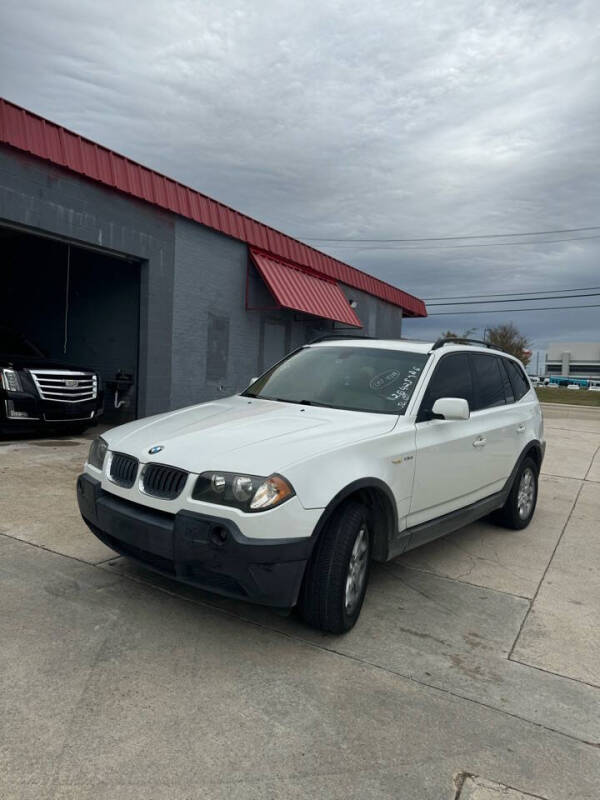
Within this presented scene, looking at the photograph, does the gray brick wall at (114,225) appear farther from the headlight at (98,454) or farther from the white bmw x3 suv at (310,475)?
the headlight at (98,454)

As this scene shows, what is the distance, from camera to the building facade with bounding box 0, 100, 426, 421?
8.96 meters

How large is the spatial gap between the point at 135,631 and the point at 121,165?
8884 mm

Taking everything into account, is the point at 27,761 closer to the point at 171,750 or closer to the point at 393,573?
the point at 171,750

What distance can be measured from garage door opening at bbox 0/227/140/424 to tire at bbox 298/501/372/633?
28.7ft

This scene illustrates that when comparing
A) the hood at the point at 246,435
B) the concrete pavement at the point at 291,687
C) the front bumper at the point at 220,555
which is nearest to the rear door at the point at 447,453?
the hood at the point at 246,435

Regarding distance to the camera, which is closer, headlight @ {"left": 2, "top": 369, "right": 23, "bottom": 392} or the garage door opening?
Answer: headlight @ {"left": 2, "top": 369, "right": 23, "bottom": 392}

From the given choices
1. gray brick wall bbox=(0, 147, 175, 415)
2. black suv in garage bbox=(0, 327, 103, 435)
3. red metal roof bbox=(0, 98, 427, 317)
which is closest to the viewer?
red metal roof bbox=(0, 98, 427, 317)

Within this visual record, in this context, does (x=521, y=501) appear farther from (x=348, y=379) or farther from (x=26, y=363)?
(x=26, y=363)

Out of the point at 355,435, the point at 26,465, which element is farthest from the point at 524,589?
the point at 26,465

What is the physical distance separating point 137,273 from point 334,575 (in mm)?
9675

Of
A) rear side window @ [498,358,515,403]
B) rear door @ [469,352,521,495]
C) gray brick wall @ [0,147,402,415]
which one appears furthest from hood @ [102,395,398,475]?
gray brick wall @ [0,147,402,415]

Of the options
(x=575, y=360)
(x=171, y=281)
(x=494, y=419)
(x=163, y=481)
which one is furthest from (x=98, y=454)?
(x=575, y=360)

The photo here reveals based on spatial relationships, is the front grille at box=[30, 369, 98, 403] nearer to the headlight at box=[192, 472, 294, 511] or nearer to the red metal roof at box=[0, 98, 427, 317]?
the red metal roof at box=[0, 98, 427, 317]

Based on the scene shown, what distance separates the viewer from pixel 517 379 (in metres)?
5.96
